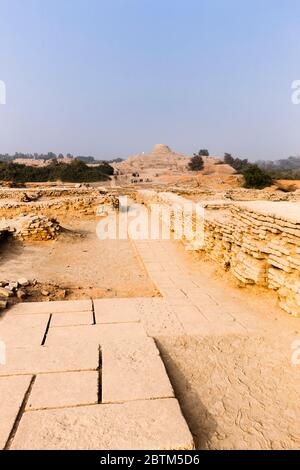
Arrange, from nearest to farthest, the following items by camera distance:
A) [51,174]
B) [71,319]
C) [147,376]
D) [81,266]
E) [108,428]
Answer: [108,428], [147,376], [71,319], [81,266], [51,174]

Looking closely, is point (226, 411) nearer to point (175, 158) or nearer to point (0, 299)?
point (0, 299)

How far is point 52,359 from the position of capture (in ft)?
9.96

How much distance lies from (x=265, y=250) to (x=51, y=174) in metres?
42.4

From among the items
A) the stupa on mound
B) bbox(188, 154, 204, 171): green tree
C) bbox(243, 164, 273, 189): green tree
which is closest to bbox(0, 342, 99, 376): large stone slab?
bbox(243, 164, 273, 189): green tree

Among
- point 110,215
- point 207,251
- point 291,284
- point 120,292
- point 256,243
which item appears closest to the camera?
point 291,284

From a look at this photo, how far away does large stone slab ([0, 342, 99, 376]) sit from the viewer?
288cm

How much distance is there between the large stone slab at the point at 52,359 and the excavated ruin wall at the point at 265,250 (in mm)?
2661

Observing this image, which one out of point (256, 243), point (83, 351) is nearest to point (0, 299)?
point (83, 351)

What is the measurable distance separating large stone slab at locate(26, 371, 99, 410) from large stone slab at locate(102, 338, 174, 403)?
10cm

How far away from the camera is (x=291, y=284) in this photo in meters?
4.32

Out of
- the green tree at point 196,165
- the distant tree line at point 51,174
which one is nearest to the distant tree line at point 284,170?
the green tree at point 196,165

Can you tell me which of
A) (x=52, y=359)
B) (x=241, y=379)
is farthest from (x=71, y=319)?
(x=241, y=379)

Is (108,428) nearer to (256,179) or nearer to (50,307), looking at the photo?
(50,307)
